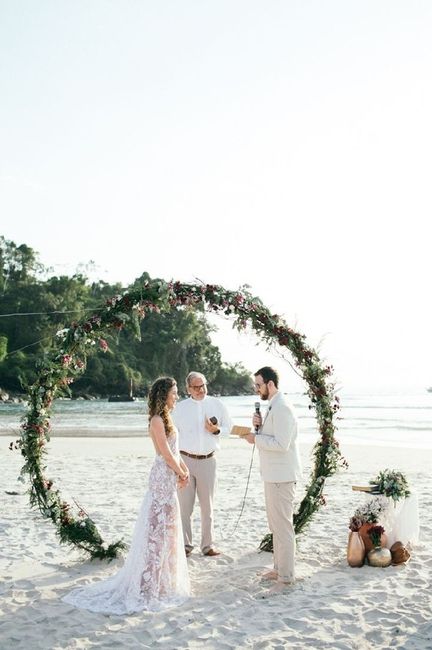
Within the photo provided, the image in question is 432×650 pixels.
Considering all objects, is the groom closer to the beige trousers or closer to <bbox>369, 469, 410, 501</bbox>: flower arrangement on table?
the beige trousers

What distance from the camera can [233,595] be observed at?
6.72 metres

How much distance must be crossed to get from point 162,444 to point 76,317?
242ft

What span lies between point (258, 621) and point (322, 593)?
108cm

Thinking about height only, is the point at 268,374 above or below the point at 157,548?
above

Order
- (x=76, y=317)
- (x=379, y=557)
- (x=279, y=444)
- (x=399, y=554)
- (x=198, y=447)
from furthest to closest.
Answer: (x=76, y=317) < (x=198, y=447) < (x=399, y=554) < (x=379, y=557) < (x=279, y=444)

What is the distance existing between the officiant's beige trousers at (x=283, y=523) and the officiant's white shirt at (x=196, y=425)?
130 cm

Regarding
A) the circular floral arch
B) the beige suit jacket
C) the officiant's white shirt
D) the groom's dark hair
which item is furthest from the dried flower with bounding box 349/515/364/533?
the groom's dark hair

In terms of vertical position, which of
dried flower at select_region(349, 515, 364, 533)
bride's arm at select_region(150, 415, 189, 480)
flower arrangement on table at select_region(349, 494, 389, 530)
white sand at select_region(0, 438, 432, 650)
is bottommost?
white sand at select_region(0, 438, 432, 650)

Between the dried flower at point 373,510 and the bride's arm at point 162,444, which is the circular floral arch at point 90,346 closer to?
the dried flower at point 373,510

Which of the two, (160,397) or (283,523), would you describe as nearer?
(160,397)

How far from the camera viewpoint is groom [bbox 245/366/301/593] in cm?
690

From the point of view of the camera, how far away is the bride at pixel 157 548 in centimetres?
643

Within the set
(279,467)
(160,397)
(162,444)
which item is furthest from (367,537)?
(160,397)

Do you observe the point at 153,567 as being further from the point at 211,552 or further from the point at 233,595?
the point at 211,552
